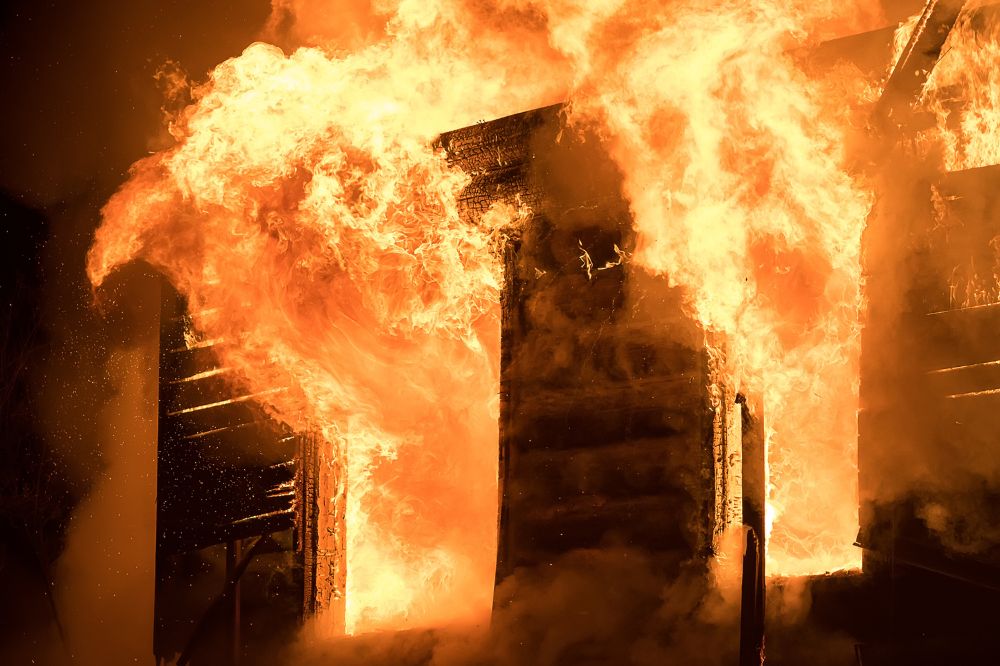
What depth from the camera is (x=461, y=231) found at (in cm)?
759

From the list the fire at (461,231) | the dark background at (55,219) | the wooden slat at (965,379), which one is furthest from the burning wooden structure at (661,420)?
the dark background at (55,219)

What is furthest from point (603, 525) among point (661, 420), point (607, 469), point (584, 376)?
point (584, 376)

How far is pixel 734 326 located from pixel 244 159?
5.17 m

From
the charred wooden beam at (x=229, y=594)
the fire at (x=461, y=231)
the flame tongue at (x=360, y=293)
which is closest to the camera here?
the fire at (x=461, y=231)

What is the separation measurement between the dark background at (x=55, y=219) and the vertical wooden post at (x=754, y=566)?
931 centimetres

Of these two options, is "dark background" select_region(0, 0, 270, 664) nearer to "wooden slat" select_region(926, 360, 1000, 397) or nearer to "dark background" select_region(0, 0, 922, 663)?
"dark background" select_region(0, 0, 922, 663)

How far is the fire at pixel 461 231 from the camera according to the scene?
630cm

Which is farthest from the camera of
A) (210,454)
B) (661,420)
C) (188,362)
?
(188,362)

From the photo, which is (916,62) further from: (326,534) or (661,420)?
(326,534)

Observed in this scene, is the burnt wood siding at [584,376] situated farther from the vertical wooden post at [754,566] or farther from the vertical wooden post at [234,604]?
the vertical wooden post at [234,604]

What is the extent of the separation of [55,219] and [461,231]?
24.6 feet

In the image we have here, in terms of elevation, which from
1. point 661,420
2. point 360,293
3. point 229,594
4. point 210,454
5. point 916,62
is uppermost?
point 916,62

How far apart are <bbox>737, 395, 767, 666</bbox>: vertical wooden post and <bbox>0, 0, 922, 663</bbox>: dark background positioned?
9306 mm

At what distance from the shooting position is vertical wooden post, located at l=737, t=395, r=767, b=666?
18.3 feet
